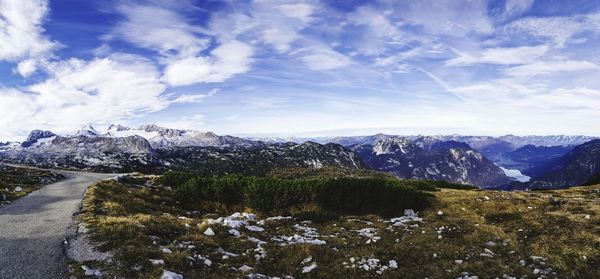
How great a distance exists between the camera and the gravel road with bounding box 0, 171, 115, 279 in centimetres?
1363

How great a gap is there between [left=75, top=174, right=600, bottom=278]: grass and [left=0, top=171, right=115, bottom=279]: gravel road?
1.30 metres

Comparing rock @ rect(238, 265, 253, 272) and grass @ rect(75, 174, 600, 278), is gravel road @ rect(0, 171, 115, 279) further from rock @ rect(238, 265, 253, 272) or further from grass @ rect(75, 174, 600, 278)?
rock @ rect(238, 265, 253, 272)

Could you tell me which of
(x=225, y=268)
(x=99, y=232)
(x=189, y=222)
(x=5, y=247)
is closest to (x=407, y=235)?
(x=225, y=268)

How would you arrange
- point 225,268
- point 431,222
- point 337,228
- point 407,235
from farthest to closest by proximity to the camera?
point 431,222
point 337,228
point 407,235
point 225,268

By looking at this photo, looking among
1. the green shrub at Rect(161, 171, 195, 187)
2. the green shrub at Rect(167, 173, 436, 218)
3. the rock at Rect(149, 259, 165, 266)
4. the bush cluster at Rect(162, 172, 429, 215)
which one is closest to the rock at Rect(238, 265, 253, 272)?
the rock at Rect(149, 259, 165, 266)

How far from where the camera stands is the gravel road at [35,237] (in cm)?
1363

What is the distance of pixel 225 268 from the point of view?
14633 millimetres

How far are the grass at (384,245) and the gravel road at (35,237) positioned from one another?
51.2 inches

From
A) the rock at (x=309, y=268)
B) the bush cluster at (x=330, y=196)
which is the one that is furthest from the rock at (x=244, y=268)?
the bush cluster at (x=330, y=196)

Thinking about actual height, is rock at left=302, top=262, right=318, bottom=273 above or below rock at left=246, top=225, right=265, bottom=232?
below

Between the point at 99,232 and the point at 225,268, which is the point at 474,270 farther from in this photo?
the point at 99,232

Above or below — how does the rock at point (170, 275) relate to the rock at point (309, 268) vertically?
above

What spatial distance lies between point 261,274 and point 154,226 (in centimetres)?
799

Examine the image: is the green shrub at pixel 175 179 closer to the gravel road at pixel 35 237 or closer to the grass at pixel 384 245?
the gravel road at pixel 35 237
